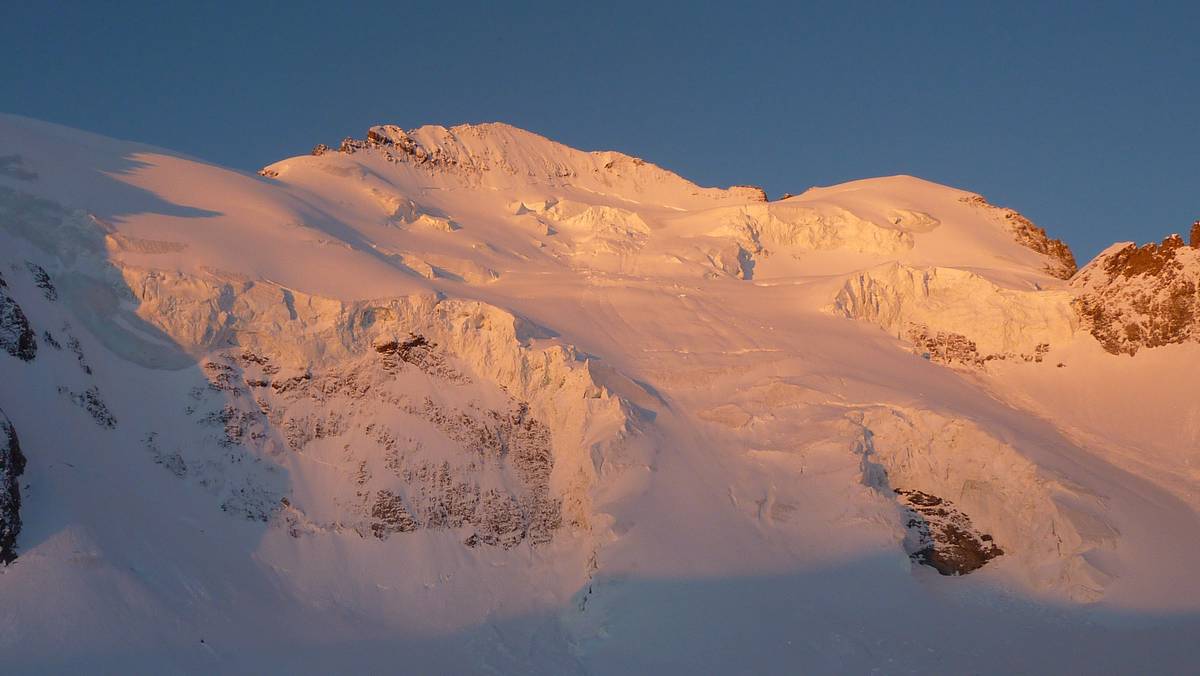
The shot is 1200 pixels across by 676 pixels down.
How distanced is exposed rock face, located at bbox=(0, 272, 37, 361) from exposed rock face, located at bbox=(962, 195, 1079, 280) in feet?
201

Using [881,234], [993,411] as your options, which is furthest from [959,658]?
[881,234]

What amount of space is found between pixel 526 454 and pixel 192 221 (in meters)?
20.3

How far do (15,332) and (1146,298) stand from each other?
4994cm

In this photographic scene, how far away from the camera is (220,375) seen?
134ft

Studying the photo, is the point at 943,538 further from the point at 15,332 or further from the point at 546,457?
the point at 15,332

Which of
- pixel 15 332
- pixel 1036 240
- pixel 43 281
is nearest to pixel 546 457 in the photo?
pixel 15 332

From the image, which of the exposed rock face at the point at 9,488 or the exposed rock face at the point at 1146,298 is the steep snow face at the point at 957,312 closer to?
the exposed rock face at the point at 1146,298

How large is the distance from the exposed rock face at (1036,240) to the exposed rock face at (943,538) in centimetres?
3554

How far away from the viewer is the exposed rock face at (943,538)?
128 feet

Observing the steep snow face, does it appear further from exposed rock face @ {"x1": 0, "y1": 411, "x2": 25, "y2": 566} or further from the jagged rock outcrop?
exposed rock face @ {"x1": 0, "y1": 411, "x2": 25, "y2": 566}

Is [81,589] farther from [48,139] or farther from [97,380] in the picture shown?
[48,139]

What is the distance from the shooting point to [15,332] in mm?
36531

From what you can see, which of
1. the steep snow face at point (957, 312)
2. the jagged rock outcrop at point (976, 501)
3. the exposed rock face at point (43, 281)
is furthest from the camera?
the steep snow face at point (957, 312)

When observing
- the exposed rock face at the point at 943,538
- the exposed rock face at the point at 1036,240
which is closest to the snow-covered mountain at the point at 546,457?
the exposed rock face at the point at 943,538
